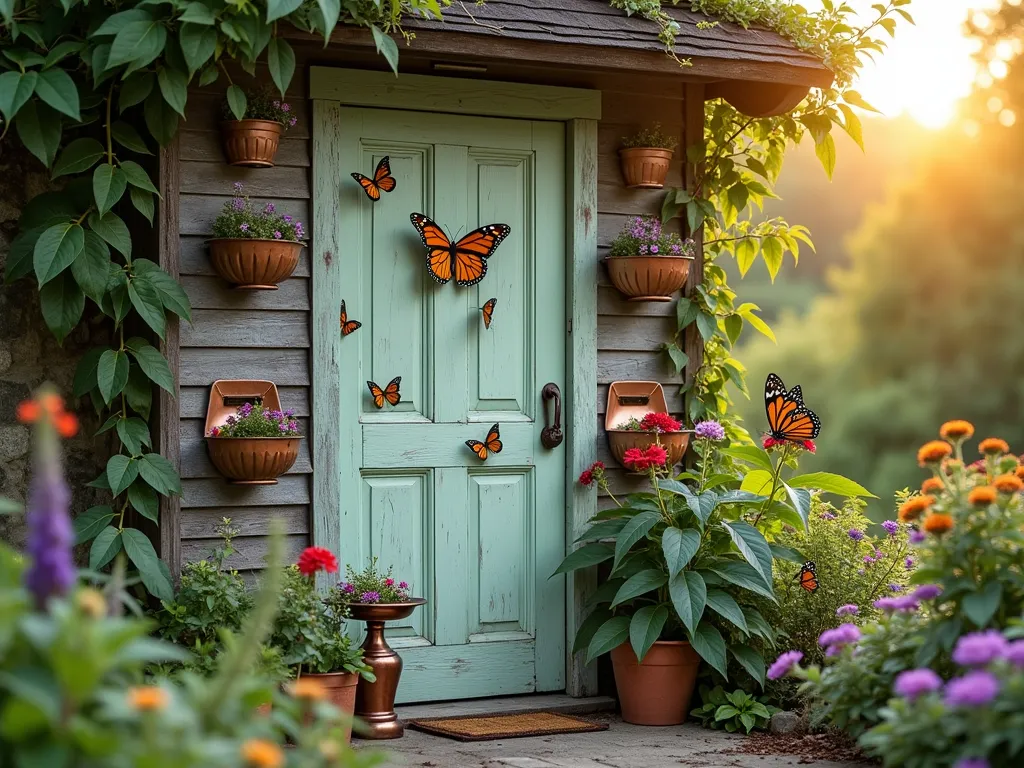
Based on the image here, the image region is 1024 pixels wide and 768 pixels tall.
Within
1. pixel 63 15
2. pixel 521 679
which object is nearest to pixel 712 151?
pixel 521 679

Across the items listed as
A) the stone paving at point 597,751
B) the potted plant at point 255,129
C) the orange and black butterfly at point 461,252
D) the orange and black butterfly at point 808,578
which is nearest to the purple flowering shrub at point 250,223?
the potted plant at point 255,129

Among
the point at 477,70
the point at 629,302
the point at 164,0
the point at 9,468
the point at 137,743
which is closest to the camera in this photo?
the point at 137,743

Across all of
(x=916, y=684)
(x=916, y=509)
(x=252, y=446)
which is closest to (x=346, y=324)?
(x=252, y=446)

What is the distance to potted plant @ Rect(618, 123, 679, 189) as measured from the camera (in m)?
4.93

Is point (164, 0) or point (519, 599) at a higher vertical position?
point (164, 0)

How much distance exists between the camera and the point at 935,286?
25.2m

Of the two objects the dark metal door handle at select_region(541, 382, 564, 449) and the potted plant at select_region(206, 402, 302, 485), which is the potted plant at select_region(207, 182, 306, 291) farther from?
the dark metal door handle at select_region(541, 382, 564, 449)

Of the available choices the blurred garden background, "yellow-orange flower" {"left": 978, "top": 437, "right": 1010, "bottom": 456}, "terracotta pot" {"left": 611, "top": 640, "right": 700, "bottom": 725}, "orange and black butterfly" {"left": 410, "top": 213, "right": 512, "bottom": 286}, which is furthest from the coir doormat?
the blurred garden background

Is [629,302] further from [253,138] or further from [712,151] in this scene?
[253,138]

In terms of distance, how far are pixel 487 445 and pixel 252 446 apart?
0.96 m

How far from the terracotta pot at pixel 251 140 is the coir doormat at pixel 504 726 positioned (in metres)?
1.96

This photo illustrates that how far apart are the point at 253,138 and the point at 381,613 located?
5.24ft

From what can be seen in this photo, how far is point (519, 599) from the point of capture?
4.83 m

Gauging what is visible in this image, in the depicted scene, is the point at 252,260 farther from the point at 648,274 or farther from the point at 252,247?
the point at 648,274
